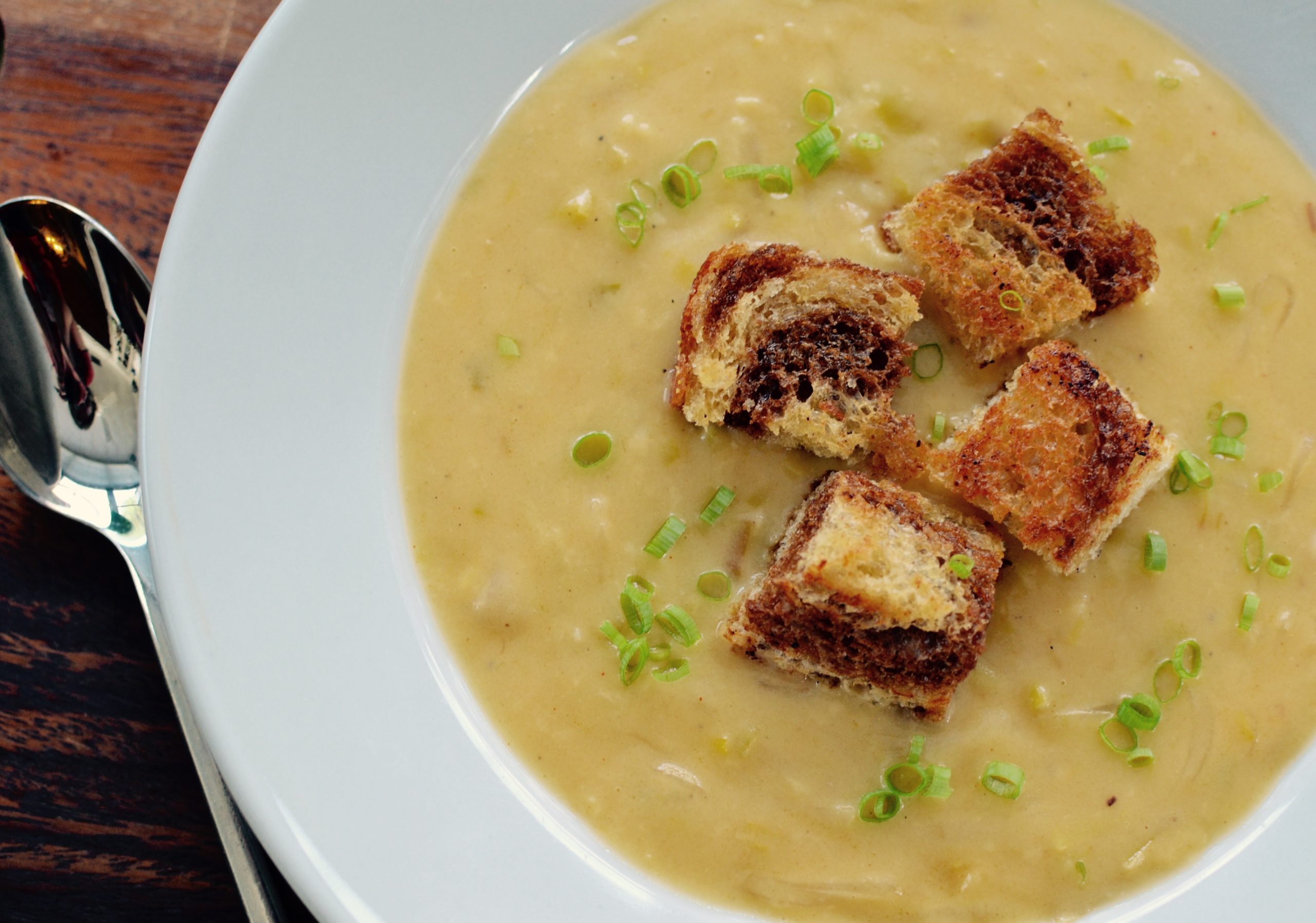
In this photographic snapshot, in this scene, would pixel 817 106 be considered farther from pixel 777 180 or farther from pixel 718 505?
pixel 718 505

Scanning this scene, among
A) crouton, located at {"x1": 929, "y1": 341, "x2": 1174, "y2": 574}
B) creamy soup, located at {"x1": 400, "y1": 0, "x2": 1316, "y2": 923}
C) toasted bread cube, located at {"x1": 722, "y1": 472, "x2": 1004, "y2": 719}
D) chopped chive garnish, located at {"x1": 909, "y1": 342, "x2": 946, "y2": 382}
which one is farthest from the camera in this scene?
chopped chive garnish, located at {"x1": 909, "y1": 342, "x2": 946, "y2": 382}

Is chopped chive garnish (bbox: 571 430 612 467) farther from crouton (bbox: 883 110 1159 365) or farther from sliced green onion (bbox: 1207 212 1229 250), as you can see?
sliced green onion (bbox: 1207 212 1229 250)

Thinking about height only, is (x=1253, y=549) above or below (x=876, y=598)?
above

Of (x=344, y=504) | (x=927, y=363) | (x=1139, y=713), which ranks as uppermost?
(x=927, y=363)

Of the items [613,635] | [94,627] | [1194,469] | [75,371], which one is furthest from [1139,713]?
[75,371]

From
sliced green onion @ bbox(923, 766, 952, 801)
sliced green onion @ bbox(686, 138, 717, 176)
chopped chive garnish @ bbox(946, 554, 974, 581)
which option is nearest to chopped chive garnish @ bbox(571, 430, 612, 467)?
sliced green onion @ bbox(686, 138, 717, 176)

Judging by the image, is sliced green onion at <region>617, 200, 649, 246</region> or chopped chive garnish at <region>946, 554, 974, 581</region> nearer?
chopped chive garnish at <region>946, 554, 974, 581</region>

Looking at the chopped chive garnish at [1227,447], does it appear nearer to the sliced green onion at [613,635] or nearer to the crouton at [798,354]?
the crouton at [798,354]
